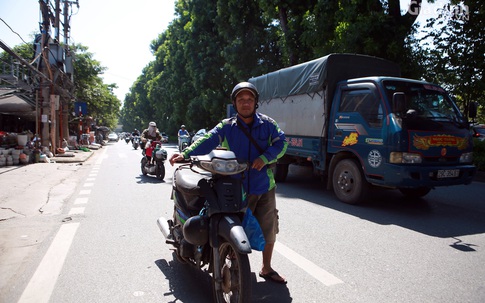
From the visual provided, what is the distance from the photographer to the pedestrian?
3.15 m

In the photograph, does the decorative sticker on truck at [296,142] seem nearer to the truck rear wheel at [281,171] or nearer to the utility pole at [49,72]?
the truck rear wheel at [281,171]

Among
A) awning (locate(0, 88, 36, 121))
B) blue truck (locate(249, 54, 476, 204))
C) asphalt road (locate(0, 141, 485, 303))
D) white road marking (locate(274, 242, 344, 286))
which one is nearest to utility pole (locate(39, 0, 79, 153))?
awning (locate(0, 88, 36, 121))

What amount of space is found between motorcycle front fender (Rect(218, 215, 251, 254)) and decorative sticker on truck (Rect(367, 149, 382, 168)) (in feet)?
13.7

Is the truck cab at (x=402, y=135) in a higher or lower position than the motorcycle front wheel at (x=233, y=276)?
higher

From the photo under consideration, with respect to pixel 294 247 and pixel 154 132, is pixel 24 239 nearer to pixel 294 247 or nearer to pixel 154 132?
pixel 294 247

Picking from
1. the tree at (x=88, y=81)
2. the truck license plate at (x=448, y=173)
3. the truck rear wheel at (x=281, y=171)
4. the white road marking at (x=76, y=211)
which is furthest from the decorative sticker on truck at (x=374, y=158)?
the tree at (x=88, y=81)

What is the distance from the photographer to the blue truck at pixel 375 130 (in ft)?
19.6

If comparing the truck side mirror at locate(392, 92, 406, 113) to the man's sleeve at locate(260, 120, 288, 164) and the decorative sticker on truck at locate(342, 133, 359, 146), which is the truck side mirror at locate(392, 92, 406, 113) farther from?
the man's sleeve at locate(260, 120, 288, 164)

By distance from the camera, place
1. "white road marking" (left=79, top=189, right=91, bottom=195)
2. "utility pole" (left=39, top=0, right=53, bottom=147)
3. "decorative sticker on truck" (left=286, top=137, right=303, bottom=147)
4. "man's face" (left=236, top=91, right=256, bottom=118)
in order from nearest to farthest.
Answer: "man's face" (left=236, top=91, right=256, bottom=118) → "white road marking" (left=79, top=189, right=91, bottom=195) → "decorative sticker on truck" (left=286, top=137, right=303, bottom=147) → "utility pole" (left=39, top=0, right=53, bottom=147)

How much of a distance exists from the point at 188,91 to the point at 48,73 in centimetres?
1974

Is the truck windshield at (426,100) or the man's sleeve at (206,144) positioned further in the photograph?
the truck windshield at (426,100)

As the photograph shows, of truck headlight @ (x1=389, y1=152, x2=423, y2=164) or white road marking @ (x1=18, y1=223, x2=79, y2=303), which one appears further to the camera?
truck headlight @ (x1=389, y1=152, x2=423, y2=164)

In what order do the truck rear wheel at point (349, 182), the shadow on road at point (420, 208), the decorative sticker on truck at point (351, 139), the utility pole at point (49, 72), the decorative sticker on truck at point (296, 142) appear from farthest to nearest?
1. the utility pole at point (49, 72)
2. the decorative sticker on truck at point (296, 142)
3. the decorative sticker on truck at point (351, 139)
4. the truck rear wheel at point (349, 182)
5. the shadow on road at point (420, 208)

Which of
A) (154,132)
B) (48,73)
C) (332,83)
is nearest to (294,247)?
(332,83)
